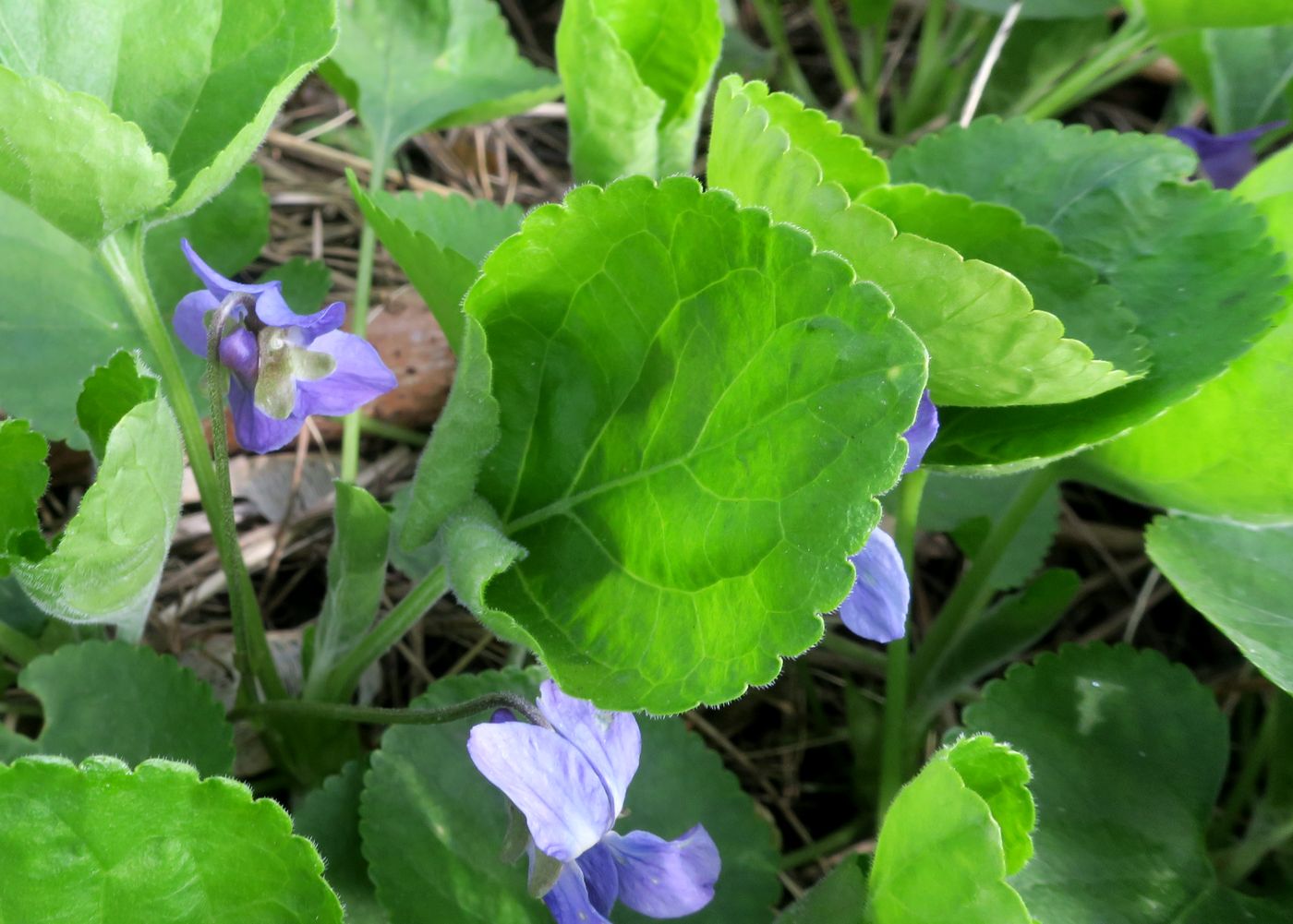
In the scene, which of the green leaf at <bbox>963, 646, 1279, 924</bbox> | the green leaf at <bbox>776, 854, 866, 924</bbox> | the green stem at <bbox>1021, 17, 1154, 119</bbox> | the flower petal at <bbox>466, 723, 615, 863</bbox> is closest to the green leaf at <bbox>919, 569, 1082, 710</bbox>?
the green leaf at <bbox>963, 646, 1279, 924</bbox>

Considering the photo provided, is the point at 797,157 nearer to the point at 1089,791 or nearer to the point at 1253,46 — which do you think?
the point at 1089,791

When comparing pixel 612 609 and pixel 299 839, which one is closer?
pixel 299 839

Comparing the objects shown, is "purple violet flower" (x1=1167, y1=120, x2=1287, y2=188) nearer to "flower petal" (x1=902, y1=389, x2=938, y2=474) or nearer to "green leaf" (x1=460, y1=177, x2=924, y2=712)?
"flower petal" (x1=902, y1=389, x2=938, y2=474)

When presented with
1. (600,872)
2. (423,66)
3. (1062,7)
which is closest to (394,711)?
(600,872)

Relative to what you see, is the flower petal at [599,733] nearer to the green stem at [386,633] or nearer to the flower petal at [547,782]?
the flower petal at [547,782]

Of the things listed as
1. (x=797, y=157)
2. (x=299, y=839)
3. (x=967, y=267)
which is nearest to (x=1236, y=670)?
(x=967, y=267)

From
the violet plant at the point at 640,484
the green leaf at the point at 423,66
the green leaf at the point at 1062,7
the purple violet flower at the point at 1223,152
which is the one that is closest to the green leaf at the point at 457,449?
the violet plant at the point at 640,484

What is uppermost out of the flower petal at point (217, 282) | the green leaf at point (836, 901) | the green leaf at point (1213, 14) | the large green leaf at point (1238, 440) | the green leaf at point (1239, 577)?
the green leaf at point (1213, 14)
